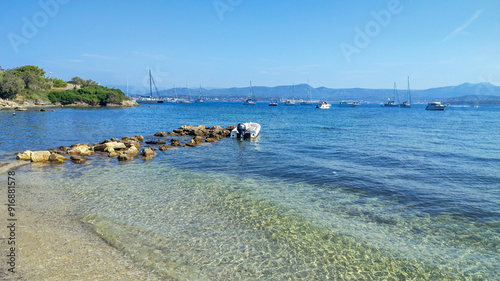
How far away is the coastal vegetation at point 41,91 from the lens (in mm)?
95812

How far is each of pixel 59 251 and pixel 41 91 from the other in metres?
129

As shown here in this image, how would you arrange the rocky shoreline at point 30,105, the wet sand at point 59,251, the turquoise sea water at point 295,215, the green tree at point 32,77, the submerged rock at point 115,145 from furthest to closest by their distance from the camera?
the green tree at point 32,77 < the rocky shoreline at point 30,105 < the submerged rock at point 115,145 < the turquoise sea water at point 295,215 < the wet sand at point 59,251

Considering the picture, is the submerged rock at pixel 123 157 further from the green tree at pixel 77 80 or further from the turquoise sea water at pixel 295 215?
the green tree at pixel 77 80

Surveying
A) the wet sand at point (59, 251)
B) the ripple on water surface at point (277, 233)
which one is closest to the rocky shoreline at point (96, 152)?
the ripple on water surface at point (277, 233)

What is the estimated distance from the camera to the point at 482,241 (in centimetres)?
946

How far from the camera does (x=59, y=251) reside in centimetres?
801

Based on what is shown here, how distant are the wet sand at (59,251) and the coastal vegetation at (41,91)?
356 ft

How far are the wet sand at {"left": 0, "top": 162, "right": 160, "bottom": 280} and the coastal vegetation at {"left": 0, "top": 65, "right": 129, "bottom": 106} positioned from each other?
356 feet

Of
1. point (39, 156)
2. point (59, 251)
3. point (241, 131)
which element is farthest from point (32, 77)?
point (59, 251)

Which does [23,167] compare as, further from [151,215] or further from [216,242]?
[216,242]

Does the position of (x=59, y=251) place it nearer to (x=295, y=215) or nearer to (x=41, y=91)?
(x=295, y=215)

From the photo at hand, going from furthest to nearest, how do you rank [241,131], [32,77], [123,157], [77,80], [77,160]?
[77,80]
[32,77]
[241,131]
[123,157]
[77,160]

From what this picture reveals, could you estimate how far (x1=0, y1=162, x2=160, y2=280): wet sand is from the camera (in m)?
7.00

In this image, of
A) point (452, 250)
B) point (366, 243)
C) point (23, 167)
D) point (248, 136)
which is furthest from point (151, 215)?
point (248, 136)
